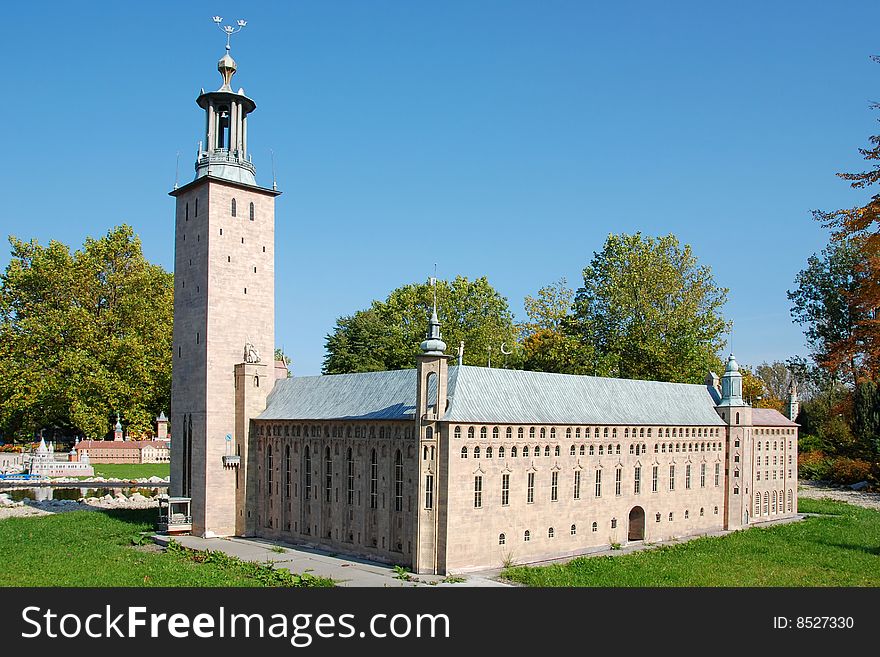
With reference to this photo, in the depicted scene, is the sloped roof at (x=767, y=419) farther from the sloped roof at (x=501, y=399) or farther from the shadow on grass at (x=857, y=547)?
the shadow on grass at (x=857, y=547)

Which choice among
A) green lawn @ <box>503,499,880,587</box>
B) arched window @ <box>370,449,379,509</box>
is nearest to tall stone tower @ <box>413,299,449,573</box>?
green lawn @ <box>503,499,880,587</box>

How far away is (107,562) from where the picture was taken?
30.4 meters

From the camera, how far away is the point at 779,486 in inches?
1822

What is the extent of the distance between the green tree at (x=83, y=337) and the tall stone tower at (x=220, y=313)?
31.9 meters

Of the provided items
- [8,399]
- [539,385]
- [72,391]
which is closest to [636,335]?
[539,385]

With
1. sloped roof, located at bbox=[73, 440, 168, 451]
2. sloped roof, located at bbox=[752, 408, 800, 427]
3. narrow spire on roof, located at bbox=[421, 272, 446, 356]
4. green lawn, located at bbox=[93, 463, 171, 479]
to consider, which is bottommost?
green lawn, located at bbox=[93, 463, 171, 479]

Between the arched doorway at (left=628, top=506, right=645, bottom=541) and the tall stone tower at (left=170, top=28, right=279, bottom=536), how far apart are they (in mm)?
18055

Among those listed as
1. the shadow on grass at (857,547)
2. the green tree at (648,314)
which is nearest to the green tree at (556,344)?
the green tree at (648,314)

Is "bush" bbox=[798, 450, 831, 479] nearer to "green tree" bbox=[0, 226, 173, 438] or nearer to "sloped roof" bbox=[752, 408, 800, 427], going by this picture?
"sloped roof" bbox=[752, 408, 800, 427]

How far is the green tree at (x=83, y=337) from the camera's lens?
68062mm

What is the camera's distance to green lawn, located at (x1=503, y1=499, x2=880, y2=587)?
2752cm
